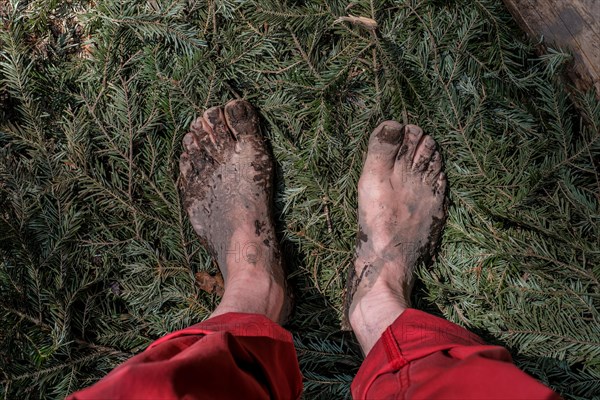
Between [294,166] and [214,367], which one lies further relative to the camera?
[294,166]

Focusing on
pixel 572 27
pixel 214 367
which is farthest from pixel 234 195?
pixel 572 27

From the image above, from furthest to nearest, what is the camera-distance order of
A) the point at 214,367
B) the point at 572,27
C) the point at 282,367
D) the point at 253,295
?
the point at 253,295 → the point at 572,27 → the point at 282,367 → the point at 214,367

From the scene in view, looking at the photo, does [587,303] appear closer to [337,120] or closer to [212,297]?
[337,120]

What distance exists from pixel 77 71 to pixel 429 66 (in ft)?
3.38

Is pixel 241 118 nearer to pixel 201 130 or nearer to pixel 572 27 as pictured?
pixel 201 130

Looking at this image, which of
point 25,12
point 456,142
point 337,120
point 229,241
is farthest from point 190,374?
point 25,12

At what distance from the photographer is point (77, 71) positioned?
1.53 metres

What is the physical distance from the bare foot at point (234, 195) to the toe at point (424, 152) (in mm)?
444

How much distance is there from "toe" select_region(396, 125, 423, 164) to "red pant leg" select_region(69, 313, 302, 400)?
645mm

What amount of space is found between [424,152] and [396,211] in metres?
0.20

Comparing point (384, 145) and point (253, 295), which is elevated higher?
point (384, 145)

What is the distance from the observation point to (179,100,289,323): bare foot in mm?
1533

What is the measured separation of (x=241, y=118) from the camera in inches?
60.5

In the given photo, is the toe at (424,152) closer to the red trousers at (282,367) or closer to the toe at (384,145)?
the toe at (384,145)
